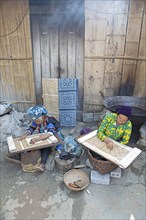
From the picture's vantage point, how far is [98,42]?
454 centimetres

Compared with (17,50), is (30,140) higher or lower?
lower

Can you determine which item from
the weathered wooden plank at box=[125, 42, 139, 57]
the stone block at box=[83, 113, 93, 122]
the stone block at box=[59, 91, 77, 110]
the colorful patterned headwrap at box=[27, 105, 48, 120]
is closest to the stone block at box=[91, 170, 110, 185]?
the colorful patterned headwrap at box=[27, 105, 48, 120]

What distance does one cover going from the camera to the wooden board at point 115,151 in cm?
264

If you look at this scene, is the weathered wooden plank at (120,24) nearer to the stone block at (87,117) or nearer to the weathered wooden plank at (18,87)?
the stone block at (87,117)

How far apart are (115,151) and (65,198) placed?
1087 mm

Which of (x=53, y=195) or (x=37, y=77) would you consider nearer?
(x=53, y=195)

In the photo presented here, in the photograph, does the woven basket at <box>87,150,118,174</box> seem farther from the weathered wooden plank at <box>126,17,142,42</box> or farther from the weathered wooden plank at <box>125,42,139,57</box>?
the weathered wooden plank at <box>126,17,142,42</box>

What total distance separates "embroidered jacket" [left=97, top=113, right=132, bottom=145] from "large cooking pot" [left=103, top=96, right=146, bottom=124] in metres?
0.89

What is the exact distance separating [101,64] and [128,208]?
11.0ft

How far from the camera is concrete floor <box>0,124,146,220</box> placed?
8.53ft

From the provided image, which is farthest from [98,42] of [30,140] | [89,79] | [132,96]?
[30,140]

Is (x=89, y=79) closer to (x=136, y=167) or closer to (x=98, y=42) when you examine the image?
(x=98, y=42)

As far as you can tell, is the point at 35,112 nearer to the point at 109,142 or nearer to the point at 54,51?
the point at 109,142

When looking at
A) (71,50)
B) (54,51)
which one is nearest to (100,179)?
(71,50)
